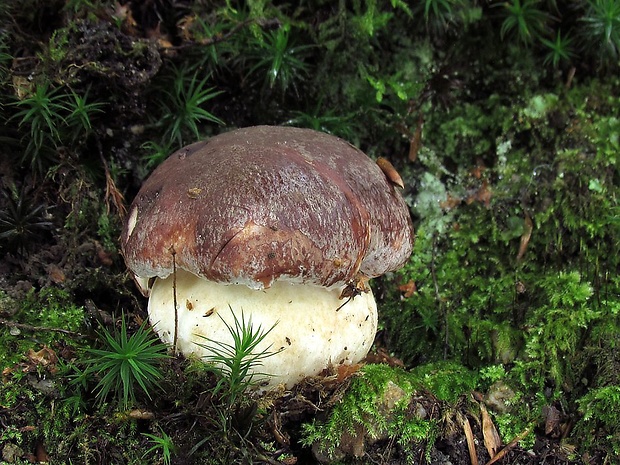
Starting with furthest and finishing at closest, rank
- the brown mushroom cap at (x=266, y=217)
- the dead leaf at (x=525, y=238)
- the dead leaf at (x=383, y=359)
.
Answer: the dead leaf at (x=525, y=238), the dead leaf at (x=383, y=359), the brown mushroom cap at (x=266, y=217)

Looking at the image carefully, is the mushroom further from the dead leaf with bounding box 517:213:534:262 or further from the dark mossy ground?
the dead leaf with bounding box 517:213:534:262

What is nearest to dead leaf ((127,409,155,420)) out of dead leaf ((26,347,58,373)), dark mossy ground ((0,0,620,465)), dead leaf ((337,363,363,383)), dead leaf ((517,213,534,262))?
dark mossy ground ((0,0,620,465))

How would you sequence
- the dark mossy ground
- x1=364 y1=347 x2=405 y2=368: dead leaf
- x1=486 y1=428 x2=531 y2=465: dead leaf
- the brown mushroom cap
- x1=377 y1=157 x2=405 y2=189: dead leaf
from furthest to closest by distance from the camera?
x1=364 y1=347 x2=405 y2=368: dead leaf
x1=377 y1=157 x2=405 y2=189: dead leaf
x1=486 y1=428 x2=531 y2=465: dead leaf
the dark mossy ground
the brown mushroom cap

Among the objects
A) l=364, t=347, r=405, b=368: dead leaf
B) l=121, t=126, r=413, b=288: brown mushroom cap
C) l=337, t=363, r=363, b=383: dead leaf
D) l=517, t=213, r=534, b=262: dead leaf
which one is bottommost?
l=364, t=347, r=405, b=368: dead leaf

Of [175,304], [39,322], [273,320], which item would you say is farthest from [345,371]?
[39,322]

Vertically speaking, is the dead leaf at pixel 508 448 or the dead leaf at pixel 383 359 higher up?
the dead leaf at pixel 508 448

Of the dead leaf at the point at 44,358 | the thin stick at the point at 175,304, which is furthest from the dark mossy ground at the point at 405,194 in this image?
the thin stick at the point at 175,304

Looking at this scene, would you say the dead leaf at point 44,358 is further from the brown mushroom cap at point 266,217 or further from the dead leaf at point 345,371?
the dead leaf at point 345,371

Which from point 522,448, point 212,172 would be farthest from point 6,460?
point 522,448
